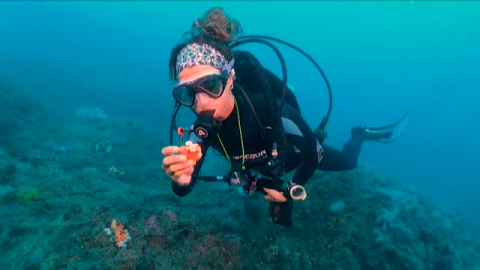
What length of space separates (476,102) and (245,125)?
2860 inches

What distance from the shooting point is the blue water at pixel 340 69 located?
89.9 feet

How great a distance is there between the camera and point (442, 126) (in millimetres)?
47906

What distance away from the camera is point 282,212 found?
364 cm

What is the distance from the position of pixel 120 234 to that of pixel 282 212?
2058 mm

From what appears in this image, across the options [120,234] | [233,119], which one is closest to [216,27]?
[233,119]

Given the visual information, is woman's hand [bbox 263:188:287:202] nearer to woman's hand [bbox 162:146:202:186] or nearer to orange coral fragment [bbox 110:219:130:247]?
woman's hand [bbox 162:146:202:186]

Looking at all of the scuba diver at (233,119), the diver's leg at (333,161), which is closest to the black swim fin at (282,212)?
the scuba diver at (233,119)

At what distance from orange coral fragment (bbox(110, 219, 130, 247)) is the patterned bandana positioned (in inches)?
83.7

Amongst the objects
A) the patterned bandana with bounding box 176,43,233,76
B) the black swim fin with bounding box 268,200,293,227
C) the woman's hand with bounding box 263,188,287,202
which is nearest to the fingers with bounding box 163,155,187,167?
the patterned bandana with bounding box 176,43,233,76

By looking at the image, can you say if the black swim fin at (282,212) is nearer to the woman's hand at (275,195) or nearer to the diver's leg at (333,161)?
the woman's hand at (275,195)

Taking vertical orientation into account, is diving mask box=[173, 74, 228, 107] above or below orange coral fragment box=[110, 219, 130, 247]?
above

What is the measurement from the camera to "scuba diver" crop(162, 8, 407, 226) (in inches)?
124

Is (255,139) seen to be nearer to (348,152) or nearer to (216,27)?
(216,27)

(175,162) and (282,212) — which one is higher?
(175,162)
